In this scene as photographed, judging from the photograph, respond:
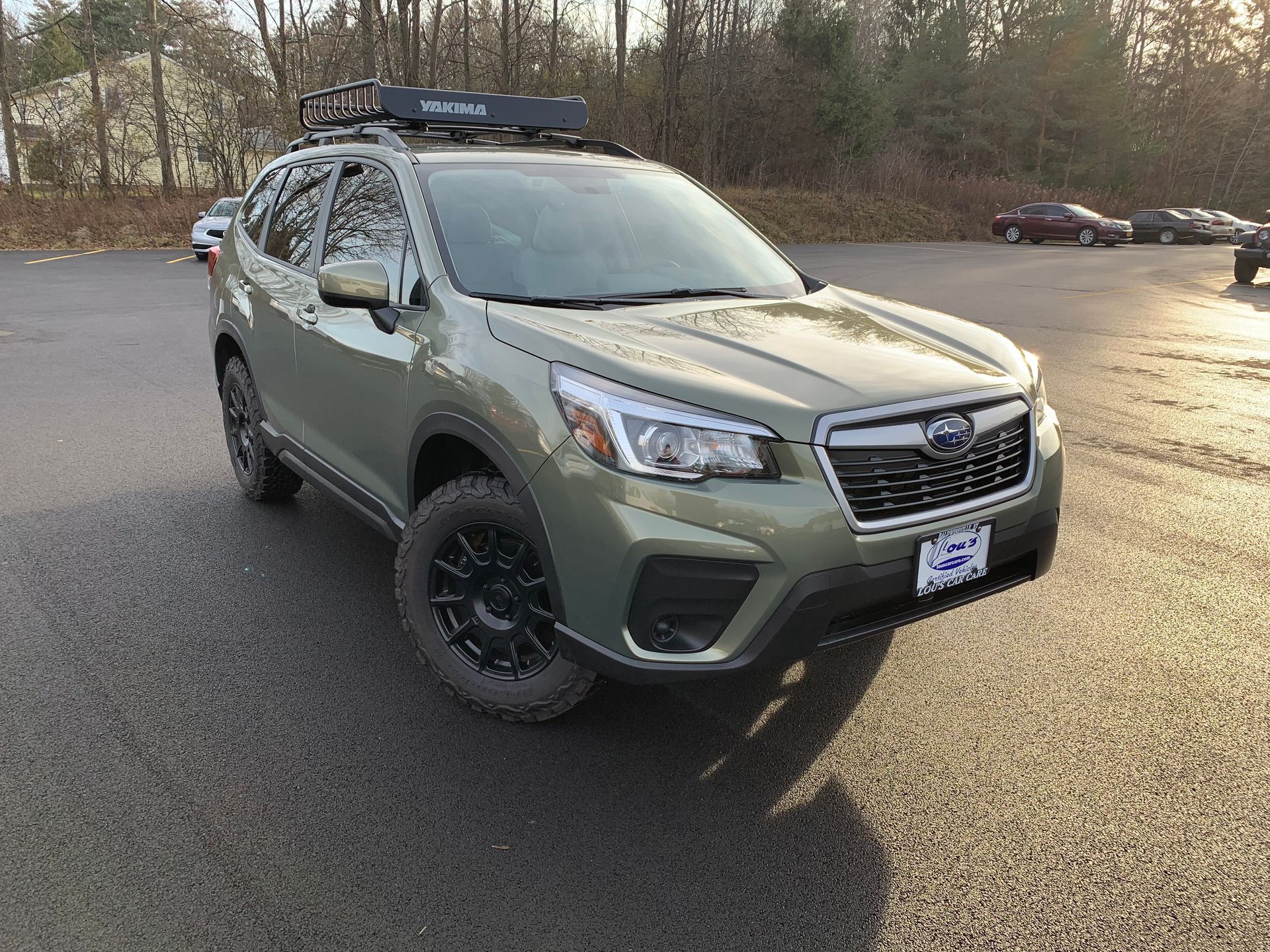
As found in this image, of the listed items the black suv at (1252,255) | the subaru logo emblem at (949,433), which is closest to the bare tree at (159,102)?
the black suv at (1252,255)

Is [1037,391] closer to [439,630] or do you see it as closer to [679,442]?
[679,442]

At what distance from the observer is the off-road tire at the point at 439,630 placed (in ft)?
9.28

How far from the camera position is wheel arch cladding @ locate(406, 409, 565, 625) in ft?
8.62

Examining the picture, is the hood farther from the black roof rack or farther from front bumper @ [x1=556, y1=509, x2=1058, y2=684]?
the black roof rack

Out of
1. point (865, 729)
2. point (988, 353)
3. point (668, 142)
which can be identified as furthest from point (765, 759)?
point (668, 142)

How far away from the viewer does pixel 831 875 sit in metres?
2.39

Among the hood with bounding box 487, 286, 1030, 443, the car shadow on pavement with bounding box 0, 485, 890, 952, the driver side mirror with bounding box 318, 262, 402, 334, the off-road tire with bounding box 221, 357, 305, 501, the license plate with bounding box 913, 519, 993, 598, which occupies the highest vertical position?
the driver side mirror with bounding box 318, 262, 402, 334

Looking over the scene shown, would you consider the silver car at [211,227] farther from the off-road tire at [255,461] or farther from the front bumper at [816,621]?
the front bumper at [816,621]

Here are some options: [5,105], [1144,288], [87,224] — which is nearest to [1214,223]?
[1144,288]

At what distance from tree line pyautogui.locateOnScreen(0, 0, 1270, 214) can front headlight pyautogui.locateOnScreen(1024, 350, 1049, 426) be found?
28012 millimetres

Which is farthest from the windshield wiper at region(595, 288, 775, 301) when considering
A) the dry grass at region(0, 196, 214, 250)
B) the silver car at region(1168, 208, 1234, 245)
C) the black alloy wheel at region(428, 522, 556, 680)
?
the silver car at region(1168, 208, 1234, 245)

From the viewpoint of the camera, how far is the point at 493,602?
304 cm

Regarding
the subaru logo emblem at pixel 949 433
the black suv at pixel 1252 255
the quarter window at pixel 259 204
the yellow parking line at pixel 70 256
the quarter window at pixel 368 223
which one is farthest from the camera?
the yellow parking line at pixel 70 256

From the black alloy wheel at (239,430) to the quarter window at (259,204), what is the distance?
32.7 inches
